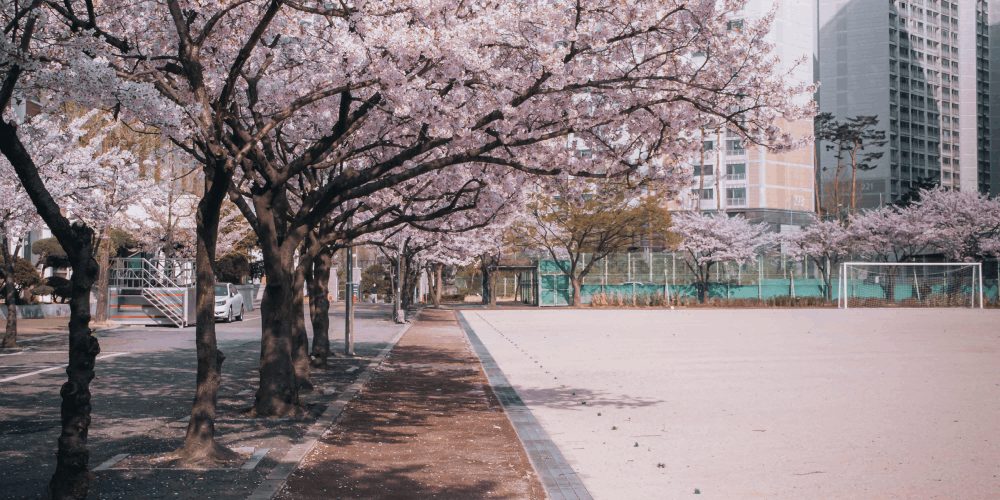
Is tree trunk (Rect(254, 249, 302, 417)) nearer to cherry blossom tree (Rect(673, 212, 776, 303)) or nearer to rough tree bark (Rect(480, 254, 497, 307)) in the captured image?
rough tree bark (Rect(480, 254, 497, 307))

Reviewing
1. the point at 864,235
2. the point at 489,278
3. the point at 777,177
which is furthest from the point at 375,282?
the point at 864,235

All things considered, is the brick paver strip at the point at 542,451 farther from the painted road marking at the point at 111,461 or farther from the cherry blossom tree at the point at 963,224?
the cherry blossom tree at the point at 963,224

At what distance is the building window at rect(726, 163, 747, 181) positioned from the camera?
89.9 m

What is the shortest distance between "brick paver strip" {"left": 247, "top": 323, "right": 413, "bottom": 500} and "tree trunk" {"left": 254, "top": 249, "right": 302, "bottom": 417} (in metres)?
0.55

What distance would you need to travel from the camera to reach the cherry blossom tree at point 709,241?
6412 cm

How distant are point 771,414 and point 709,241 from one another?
53010 millimetres

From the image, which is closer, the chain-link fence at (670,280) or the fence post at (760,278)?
the chain-link fence at (670,280)

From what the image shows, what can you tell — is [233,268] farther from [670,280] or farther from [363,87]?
[363,87]

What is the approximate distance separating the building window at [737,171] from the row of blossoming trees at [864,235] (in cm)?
1818

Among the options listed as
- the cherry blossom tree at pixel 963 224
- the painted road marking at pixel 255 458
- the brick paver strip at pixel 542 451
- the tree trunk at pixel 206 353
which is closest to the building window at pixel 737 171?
the cherry blossom tree at pixel 963 224

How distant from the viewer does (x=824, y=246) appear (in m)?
69.7

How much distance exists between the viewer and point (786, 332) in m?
31.7

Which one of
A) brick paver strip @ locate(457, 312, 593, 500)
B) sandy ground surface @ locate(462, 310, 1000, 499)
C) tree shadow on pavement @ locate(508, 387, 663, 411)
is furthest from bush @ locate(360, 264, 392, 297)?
brick paver strip @ locate(457, 312, 593, 500)

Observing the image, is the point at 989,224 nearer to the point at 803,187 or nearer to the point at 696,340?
the point at 803,187
